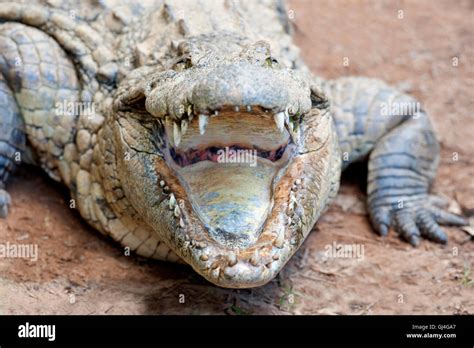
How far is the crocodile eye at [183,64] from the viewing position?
3.42 metres

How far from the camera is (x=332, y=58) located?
6.06 metres

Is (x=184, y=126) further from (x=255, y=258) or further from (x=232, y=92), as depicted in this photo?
(x=255, y=258)

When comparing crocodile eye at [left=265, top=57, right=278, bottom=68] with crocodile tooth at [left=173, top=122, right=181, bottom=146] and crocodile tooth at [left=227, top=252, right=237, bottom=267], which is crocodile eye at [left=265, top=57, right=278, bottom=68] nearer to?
crocodile tooth at [left=173, top=122, right=181, bottom=146]

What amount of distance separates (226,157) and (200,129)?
1.55ft

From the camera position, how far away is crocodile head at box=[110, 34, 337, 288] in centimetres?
304

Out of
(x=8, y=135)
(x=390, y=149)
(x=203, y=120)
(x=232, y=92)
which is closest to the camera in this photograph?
(x=232, y=92)

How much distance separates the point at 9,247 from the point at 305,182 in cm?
147

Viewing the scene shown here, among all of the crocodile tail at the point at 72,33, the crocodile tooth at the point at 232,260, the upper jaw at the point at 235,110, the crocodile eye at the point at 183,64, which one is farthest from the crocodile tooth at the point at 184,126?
the crocodile tail at the point at 72,33

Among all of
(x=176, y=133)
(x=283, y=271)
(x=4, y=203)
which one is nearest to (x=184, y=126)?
(x=176, y=133)

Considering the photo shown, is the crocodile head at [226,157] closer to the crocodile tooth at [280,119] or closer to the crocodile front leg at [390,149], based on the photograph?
the crocodile tooth at [280,119]

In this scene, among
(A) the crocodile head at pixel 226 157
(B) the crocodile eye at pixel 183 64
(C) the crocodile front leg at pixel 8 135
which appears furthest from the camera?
(C) the crocodile front leg at pixel 8 135

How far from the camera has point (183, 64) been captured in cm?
346
